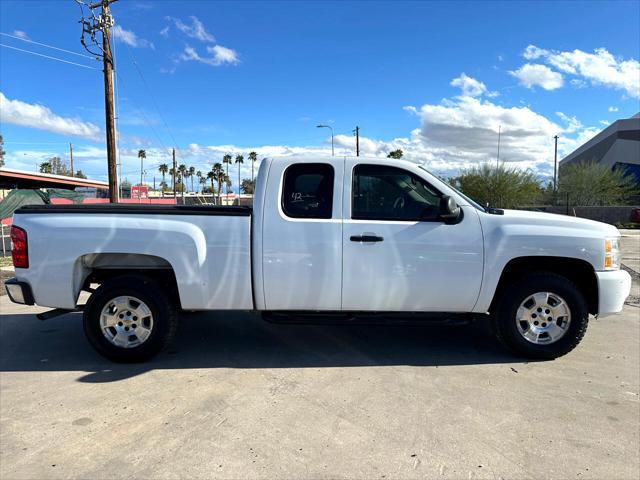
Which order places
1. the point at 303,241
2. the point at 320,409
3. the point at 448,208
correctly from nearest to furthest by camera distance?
the point at 320,409, the point at 448,208, the point at 303,241

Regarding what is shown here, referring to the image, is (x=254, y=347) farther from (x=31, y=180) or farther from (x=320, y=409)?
(x=31, y=180)

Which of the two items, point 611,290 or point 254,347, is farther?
point 254,347

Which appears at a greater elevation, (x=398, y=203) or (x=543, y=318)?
(x=398, y=203)

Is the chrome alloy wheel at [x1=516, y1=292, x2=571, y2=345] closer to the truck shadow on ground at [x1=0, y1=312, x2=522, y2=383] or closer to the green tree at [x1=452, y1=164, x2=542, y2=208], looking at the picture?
the truck shadow on ground at [x1=0, y1=312, x2=522, y2=383]

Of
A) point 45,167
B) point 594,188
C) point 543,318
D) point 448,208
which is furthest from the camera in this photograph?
point 45,167

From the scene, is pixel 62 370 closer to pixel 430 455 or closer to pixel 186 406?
pixel 186 406

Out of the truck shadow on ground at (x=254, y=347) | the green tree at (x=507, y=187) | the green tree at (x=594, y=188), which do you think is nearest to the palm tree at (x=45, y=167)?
the green tree at (x=507, y=187)

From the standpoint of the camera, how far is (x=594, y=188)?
122ft

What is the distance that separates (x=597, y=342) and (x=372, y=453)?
3553 mm

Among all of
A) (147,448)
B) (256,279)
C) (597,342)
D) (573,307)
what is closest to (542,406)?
(573,307)

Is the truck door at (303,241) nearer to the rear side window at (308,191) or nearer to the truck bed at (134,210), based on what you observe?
the rear side window at (308,191)

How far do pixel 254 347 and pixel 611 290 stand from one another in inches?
140

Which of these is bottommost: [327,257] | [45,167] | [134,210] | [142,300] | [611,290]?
[142,300]

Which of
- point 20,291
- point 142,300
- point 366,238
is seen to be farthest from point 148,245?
point 366,238
